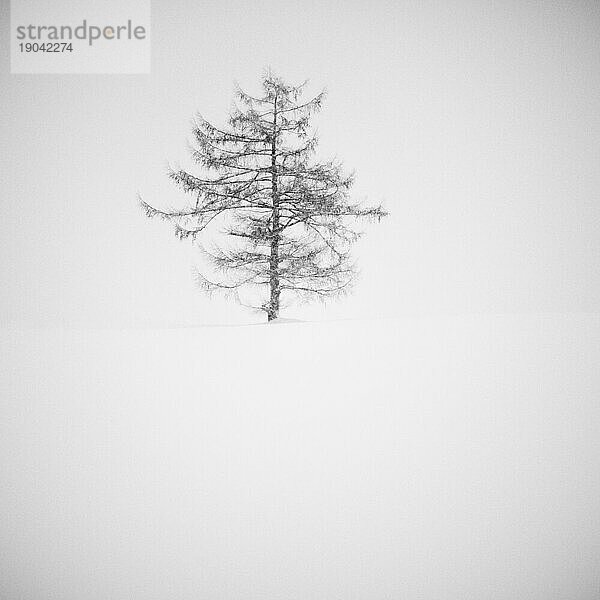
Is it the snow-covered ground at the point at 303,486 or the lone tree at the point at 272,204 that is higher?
the lone tree at the point at 272,204

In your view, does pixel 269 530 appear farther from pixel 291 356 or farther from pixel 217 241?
pixel 217 241

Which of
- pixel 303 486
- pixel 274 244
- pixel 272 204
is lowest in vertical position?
pixel 303 486

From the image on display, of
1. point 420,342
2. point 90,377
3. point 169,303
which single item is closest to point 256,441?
point 90,377

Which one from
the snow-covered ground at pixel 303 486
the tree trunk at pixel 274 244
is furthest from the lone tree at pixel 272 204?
the snow-covered ground at pixel 303 486

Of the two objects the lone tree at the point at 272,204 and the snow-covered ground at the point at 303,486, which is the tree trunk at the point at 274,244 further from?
the snow-covered ground at the point at 303,486

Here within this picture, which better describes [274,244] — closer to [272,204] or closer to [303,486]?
[272,204]

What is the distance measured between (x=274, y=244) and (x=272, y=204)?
1.51 meters

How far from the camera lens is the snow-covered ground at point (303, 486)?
7.52 feet

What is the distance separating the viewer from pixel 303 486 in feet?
10.5

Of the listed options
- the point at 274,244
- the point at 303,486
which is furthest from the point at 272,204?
the point at 303,486

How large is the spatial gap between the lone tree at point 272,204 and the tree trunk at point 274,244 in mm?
37

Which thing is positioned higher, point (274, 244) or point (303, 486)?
point (274, 244)

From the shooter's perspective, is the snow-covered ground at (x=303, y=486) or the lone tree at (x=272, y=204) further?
the lone tree at (x=272, y=204)

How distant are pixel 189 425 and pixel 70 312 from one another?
1950 cm
